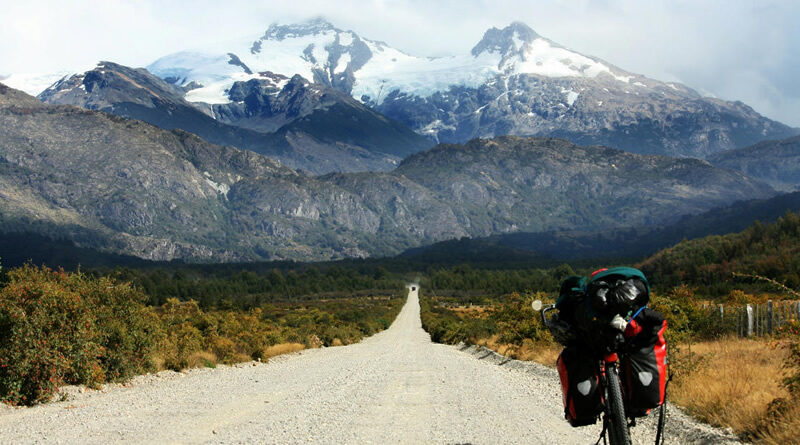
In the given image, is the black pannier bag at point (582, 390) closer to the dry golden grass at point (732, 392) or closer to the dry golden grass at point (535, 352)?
the dry golden grass at point (732, 392)

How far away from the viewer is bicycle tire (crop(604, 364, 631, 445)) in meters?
6.88

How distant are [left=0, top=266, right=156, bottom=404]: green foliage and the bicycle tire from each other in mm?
12624

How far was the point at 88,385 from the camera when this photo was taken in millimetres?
16938

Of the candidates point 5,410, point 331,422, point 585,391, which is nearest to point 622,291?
point 585,391

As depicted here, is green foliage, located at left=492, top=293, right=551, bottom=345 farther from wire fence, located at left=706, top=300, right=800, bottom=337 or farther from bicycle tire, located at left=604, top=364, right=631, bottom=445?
bicycle tire, located at left=604, top=364, right=631, bottom=445

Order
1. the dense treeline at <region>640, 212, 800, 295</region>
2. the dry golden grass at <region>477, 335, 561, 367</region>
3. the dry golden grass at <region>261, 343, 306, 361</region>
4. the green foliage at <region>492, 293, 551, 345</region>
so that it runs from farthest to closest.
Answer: the dense treeline at <region>640, 212, 800, 295</region> → the dry golden grass at <region>261, 343, 306, 361</region> → the green foliage at <region>492, 293, 551, 345</region> → the dry golden grass at <region>477, 335, 561, 367</region>

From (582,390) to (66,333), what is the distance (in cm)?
1396

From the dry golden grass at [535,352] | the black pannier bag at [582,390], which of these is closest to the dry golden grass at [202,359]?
the dry golden grass at [535,352]

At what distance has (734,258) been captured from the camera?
102625 mm

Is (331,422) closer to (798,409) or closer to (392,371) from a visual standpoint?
(798,409)

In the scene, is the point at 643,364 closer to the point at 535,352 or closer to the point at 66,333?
the point at 66,333

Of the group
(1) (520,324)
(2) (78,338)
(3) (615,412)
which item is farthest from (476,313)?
(3) (615,412)

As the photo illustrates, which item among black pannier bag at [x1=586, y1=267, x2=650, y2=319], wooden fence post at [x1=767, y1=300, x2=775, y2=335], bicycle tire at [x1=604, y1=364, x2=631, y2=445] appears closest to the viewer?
bicycle tire at [x1=604, y1=364, x2=631, y2=445]

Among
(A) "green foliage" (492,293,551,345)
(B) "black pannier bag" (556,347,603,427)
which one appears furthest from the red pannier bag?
(A) "green foliage" (492,293,551,345)
